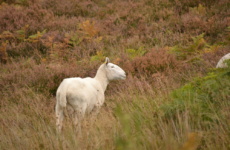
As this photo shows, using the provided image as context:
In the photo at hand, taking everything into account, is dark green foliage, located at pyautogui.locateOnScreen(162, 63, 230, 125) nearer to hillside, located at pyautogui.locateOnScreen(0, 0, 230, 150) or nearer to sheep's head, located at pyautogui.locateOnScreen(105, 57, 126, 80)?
hillside, located at pyautogui.locateOnScreen(0, 0, 230, 150)

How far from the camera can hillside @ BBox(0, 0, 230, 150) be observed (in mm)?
3229

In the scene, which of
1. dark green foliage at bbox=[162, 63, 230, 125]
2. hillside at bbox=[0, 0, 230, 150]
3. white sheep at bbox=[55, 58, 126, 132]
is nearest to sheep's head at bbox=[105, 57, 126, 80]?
hillside at bbox=[0, 0, 230, 150]

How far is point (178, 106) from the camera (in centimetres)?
347

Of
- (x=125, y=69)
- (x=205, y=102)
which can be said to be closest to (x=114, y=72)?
(x=125, y=69)

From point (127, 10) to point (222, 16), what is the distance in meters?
4.58

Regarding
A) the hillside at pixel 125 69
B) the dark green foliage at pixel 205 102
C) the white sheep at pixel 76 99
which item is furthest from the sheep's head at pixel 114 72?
the dark green foliage at pixel 205 102

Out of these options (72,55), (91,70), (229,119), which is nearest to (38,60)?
(72,55)

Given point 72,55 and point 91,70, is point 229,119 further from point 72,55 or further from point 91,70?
point 72,55

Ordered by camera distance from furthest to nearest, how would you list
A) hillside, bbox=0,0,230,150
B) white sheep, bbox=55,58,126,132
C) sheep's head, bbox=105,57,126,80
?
sheep's head, bbox=105,57,126,80 → white sheep, bbox=55,58,126,132 → hillside, bbox=0,0,230,150

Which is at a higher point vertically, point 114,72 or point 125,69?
point 114,72

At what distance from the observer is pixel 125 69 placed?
7.41 metres

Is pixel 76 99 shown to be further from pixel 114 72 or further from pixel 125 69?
pixel 125 69

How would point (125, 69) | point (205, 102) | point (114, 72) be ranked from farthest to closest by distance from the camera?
point (125, 69) → point (114, 72) → point (205, 102)

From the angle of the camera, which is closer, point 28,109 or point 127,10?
point 28,109
